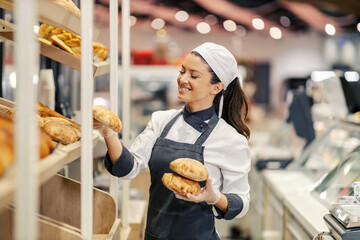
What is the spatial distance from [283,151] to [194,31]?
11301 mm

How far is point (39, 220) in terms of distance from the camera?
5.25 ft

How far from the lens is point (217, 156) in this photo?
204cm

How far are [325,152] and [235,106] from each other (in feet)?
8.14

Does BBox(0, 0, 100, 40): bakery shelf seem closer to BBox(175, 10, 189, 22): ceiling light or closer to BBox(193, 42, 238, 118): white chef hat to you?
BBox(193, 42, 238, 118): white chef hat

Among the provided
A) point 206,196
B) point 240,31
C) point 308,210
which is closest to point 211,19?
point 240,31

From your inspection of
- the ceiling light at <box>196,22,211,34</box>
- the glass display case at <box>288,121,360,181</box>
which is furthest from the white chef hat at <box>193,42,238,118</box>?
the ceiling light at <box>196,22,211,34</box>

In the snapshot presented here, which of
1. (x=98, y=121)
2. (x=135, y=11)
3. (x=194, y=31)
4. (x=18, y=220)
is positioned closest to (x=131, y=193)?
(x=98, y=121)

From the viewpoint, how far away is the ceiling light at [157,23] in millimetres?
14373

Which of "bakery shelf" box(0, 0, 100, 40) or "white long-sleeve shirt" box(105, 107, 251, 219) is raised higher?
"bakery shelf" box(0, 0, 100, 40)

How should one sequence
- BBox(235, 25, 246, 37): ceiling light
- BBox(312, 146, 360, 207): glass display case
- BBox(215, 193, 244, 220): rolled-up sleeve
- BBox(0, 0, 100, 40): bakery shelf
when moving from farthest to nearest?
BBox(235, 25, 246, 37): ceiling light < BBox(312, 146, 360, 207): glass display case < BBox(215, 193, 244, 220): rolled-up sleeve < BBox(0, 0, 100, 40): bakery shelf

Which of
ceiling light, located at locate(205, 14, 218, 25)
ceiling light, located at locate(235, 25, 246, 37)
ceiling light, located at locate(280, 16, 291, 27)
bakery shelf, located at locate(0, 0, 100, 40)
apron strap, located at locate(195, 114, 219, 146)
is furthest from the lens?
ceiling light, located at locate(235, 25, 246, 37)

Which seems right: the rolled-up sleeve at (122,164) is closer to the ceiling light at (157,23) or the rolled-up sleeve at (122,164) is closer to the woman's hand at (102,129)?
the woman's hand at (102,129)

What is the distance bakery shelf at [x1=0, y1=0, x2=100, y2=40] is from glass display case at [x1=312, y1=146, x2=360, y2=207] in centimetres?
199

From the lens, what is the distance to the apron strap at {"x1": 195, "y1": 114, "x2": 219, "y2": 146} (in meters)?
2.06
